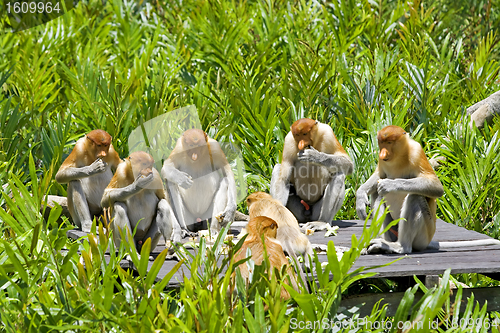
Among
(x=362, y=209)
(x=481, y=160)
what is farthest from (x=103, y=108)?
(x=481, y=160)

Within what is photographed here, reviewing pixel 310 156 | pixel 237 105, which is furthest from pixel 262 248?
pixel 237 105

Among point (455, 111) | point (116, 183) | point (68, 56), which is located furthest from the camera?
point (68, 56)

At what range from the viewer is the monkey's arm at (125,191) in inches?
119

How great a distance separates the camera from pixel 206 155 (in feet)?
12.9

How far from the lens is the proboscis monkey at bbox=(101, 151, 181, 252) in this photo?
→ 3047 mm

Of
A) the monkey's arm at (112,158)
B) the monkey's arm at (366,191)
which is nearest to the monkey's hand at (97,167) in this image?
the monkey's arm at (112,158)

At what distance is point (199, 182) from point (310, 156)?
81 cm

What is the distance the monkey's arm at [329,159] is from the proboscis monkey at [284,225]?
0.54 meters

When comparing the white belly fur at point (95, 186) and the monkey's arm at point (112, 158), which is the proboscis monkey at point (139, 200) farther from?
the white belly fur at point (95, 186)

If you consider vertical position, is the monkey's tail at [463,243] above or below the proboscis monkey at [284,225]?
below

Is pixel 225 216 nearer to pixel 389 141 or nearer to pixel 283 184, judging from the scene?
pixel 283 184

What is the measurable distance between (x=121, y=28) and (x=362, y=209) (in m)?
5.23

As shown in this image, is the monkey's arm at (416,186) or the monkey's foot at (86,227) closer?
the monkey's arm at (416,186)

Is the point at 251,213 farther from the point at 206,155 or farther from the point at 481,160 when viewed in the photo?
the point at 481,160
